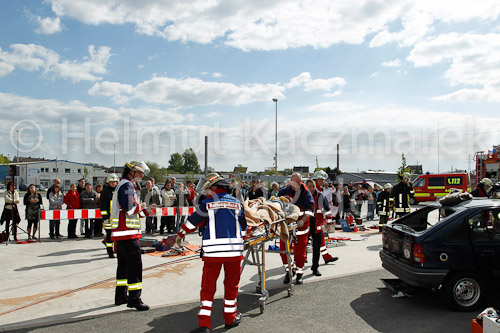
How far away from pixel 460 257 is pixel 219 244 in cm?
329

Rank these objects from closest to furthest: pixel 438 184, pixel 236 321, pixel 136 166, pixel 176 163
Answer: pixel 236 321
pixel 136 166
pixel 438 184
pixel 176 163

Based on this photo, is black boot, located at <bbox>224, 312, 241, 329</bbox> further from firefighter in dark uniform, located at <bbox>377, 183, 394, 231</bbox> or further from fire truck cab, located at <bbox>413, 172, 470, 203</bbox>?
fire truck cab, located at <bbox>413, 172, 470, 203</bbox>

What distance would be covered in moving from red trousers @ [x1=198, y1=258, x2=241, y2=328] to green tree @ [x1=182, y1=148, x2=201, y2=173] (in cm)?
9967

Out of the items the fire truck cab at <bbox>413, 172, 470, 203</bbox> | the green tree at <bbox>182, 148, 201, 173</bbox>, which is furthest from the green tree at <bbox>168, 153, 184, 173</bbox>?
the fire truck cab at <bbox>413, 172, 470, 203</bbox>


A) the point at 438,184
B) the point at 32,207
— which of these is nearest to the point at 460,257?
the point at 32,207

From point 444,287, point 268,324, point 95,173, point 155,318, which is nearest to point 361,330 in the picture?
point 268,324

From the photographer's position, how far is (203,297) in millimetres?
4297

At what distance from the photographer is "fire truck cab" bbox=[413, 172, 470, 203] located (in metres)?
27.0

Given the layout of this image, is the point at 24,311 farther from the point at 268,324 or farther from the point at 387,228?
the point at 387,228

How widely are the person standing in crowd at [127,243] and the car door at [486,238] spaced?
4630 mm

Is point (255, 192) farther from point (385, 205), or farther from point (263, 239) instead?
point (263, 239)

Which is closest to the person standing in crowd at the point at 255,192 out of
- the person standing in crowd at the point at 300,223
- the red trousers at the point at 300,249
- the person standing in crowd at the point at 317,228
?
the person standing in crowd at the point at 317,228

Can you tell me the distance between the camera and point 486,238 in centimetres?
515

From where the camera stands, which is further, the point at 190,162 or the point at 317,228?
the point at 190,162
